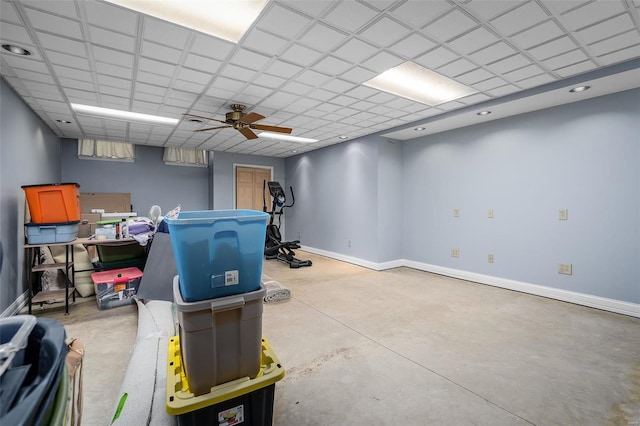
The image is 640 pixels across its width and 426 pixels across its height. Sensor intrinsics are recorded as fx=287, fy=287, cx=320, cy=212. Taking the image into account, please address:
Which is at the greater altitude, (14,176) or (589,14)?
(589,14)

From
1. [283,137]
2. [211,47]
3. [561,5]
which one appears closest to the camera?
[561,5]

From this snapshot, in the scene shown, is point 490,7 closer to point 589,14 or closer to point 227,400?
point 589,14

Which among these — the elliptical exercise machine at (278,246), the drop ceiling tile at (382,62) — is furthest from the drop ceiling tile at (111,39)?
the elliptical exercise machine at (278,246)

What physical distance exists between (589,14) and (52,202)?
5.17 metres

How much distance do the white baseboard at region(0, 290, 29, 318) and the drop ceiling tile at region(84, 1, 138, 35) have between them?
116 inches

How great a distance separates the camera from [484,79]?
10.3ft

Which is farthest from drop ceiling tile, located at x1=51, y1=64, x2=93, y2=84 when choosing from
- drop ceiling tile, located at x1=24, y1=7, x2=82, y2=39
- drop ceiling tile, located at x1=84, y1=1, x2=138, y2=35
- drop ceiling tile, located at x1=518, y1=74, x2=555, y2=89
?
drop ceiling tile, located at x1=518, y1=74, x2=555, y2=89

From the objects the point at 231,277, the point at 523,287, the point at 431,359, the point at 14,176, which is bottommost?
the point at 431,359

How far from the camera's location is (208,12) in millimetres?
2211

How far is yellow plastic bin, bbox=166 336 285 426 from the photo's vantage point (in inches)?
44.1

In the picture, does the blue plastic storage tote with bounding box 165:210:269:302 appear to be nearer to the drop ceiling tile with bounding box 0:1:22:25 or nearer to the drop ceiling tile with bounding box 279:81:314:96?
the drop ceiling tile with bounding box 0:1:22:25

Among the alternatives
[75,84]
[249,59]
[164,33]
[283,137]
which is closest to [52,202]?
[75,84]

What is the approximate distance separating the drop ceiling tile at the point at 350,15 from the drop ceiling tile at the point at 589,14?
1.43 metres

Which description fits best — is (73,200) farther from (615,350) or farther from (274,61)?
(615,350)
